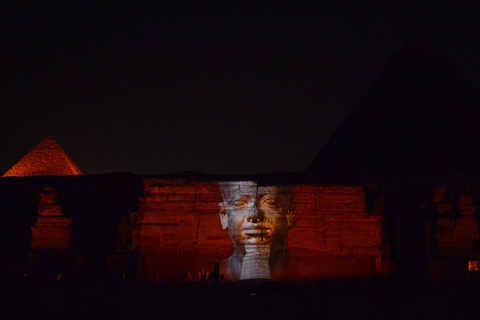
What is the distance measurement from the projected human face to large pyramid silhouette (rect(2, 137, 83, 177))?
1573cm

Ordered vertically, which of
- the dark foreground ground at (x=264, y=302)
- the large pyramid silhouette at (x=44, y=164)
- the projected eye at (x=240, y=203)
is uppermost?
the large pyramid silhouette at (x=44, y=164)

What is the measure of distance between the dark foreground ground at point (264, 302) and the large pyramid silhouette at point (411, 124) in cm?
1250

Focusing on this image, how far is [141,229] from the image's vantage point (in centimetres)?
817

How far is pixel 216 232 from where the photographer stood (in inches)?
321

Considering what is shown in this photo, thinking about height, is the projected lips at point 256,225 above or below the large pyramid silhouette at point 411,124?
below

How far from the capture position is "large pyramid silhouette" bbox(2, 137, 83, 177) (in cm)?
2184

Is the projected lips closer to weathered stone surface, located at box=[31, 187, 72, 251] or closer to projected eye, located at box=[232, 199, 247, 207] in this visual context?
projected eye, located at box=[232, 199, 247, 207]

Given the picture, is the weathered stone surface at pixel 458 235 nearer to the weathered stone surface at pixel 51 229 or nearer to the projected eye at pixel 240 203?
the projected eye at pixel 240 203

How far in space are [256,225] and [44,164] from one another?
16656 mm

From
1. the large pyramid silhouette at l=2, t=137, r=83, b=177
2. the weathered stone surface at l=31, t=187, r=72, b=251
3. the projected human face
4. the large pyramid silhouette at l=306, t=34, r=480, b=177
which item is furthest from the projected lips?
the large pyramid silhouette at l=2, t=137, r=83, b=177

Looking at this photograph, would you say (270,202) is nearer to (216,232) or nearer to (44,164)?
(216,232)

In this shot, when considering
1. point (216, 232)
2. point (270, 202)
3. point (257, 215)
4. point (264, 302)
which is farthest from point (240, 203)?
point (264, 302)

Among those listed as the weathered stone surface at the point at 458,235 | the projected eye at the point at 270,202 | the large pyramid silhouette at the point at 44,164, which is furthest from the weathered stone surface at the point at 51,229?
the large pyramid silhouette at the point at 44,164

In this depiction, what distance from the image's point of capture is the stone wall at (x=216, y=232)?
8.02m
